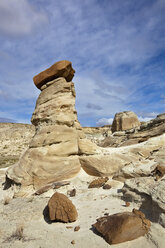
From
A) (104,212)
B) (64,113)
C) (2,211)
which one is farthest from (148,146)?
(2,211)

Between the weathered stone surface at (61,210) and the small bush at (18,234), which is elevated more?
the weathered stone surface at (61,210)

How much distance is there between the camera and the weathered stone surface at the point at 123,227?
246cm

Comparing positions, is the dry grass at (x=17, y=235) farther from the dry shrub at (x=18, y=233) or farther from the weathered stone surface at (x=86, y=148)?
the weathered stone surface at (x=86, y=148)

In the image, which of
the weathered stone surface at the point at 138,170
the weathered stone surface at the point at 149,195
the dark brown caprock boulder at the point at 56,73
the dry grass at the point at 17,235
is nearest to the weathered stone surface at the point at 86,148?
the weathered stone surface at the point at 138,170

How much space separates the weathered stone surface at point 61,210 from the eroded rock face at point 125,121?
58.0ft

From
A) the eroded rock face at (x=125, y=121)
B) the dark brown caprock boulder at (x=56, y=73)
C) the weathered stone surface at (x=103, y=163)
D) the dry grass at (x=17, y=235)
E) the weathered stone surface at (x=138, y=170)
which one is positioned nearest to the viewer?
the dry grass at (x=17, y=235)

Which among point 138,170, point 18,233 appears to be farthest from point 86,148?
point 18,233

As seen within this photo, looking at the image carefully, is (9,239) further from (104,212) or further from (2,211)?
(104,212)

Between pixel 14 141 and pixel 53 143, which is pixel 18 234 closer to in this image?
pixel 53 143

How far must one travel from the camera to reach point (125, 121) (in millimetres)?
21203

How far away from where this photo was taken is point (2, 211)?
4105 mm

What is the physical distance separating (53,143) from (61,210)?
10.9 ft

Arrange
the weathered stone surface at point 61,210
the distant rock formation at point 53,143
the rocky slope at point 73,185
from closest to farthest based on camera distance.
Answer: the rocky slope at point 73,185, the weathered stone surface at point 61,210, the distant rock formation at point 53,143

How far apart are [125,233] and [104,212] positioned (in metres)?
0.98
